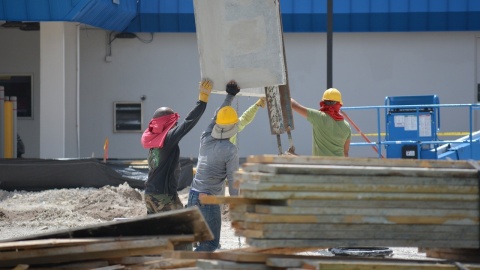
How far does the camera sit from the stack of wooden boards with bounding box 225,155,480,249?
245 inches

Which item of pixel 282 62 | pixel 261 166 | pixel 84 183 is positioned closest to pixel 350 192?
pixel 261 166

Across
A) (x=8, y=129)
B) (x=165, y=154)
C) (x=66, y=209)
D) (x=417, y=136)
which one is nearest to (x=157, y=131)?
(x=165, y=154)

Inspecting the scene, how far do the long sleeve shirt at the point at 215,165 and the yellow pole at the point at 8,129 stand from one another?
1098cm

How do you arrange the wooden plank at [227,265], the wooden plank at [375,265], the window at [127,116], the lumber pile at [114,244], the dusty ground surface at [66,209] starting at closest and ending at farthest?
the wooden plank at [375,265], the wooden plank at [227,265], the lumber pile at [114,244], the dusty ground surface at [66,209], the window at [127,116]

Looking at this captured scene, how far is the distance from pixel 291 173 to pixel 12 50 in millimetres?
18907

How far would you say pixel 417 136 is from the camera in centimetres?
1762

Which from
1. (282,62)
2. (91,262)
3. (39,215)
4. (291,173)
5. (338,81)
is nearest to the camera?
(291,173)

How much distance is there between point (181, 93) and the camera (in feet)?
77.1

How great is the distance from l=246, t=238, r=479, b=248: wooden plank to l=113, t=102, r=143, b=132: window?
17.5 meters

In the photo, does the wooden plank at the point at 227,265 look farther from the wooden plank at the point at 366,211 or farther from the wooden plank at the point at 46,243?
the wooden plank at the point at 46,243

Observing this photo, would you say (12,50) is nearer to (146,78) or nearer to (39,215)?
(146,78)

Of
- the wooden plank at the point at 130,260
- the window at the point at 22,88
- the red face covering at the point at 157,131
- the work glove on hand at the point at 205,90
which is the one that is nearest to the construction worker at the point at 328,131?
the work glove on hand at the point at 205,90

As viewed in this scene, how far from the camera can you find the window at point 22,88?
79.2 ft

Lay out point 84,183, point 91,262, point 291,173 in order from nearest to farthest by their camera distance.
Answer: point 291,173
point 91,262
point 84,183
